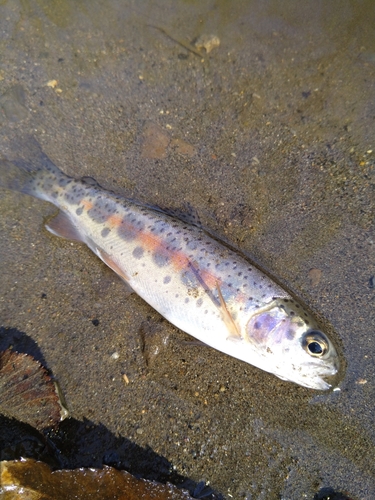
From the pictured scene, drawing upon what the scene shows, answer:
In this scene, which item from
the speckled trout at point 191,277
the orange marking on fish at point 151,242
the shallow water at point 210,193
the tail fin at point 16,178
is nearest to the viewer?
the speckled trout at point 191,277

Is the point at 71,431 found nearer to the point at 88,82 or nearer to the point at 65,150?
the point at 65,150

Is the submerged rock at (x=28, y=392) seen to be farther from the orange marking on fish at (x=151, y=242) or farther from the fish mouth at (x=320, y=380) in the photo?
the fish mouth at (x=320, y=380)

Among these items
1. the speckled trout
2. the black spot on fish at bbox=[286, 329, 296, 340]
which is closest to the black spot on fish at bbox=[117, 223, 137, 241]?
the speckled trout

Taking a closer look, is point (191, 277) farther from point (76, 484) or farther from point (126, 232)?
point (76, 484)

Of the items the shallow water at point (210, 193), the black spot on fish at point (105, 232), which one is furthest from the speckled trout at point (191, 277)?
the shallow water at point (210, 193)

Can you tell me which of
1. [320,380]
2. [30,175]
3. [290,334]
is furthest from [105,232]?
[320,380]

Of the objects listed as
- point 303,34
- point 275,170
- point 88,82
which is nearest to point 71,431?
point 275,170

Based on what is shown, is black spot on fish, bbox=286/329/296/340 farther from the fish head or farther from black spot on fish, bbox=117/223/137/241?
black spot on fish, bbox=117/223/137/241
